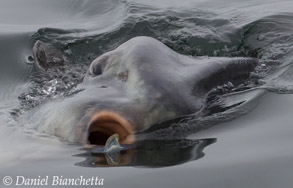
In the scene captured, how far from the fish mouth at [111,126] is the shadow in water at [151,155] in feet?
0.21

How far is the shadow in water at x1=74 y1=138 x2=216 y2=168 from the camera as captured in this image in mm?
3098

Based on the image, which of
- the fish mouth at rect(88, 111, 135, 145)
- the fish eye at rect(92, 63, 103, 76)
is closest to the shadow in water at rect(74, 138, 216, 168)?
the fish mouth at rect(88, 111, 135, 145)

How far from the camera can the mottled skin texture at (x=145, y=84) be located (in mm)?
3307

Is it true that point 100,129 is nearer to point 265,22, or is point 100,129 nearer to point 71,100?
point 71,100

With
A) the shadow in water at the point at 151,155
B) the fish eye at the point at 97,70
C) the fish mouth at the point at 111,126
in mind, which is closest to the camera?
the shadow in water at the point at 151,155

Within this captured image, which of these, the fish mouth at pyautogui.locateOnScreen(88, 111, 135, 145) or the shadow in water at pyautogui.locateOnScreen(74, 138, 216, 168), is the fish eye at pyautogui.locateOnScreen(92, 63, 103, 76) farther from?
the shadow in water at pyautogui.locateOnScreen(74, 138, 216, 168)

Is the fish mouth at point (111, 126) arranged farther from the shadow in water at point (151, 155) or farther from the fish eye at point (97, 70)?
the fish eye at point (97, 70)

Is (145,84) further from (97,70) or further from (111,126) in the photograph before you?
(97,70)

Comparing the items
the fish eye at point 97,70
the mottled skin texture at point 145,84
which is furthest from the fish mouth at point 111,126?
the fish eye at point 97,70

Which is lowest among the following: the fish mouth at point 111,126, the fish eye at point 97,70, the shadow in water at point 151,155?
the shadow in water at point 151,155

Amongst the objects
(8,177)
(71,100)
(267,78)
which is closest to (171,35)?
(267,78)

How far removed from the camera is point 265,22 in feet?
20.3

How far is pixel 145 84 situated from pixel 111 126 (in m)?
0.32

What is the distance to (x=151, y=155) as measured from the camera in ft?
10.5
